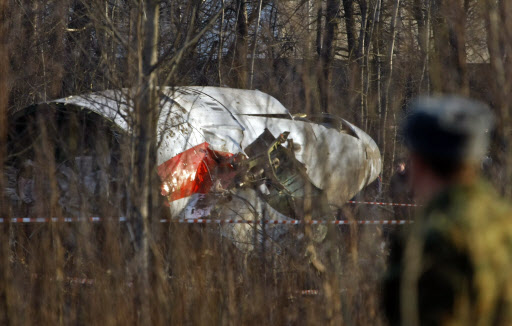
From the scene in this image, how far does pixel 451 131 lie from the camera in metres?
1.59

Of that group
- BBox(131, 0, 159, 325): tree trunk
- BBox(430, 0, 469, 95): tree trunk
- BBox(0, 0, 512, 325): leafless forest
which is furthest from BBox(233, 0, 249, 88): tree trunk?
BBox(430, 0, 469, 95): tree trunk

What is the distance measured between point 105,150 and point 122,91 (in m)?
0.89

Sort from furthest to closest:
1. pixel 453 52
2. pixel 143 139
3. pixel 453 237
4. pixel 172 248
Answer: pixel 172 248 → pixel 143 139 → pixel 453 52 → pixel 453 237

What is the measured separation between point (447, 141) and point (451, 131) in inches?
1.1

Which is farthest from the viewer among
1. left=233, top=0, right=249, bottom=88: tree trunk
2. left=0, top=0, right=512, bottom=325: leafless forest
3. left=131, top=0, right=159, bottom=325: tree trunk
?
left=233, top=0, right=249, bottom=88: tree trunk

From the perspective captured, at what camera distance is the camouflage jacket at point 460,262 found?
1.53 meters

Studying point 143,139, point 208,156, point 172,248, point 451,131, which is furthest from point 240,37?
point 451,131

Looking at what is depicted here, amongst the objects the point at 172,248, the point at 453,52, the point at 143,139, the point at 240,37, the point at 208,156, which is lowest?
the point at 172,248

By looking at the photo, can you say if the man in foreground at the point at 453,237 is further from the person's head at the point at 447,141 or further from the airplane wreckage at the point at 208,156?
the airplane wreckage at the point at 208,156

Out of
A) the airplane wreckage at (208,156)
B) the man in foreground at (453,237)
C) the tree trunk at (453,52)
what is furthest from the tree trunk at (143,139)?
the airplane wreckage at (208,156)

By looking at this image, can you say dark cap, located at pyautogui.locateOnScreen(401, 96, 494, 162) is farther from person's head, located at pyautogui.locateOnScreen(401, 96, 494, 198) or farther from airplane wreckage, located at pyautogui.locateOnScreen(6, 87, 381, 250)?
airplane wreckage, located at pyautogui.locateOnScreen(6, 87, 381, 250)

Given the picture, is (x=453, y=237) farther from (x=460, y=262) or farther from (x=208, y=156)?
(x=208, y=156)

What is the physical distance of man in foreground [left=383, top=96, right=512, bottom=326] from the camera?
5.04 ft

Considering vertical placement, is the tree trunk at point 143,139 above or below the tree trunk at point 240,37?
below
